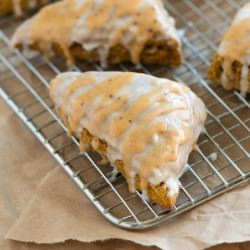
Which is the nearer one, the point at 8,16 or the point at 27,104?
the point at 27,104

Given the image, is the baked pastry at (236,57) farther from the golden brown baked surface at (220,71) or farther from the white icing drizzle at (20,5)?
the white icing drizzle at (20,5)

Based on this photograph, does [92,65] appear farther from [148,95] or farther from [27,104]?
[148,95]

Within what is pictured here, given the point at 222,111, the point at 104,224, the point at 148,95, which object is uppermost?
the point at 148,95

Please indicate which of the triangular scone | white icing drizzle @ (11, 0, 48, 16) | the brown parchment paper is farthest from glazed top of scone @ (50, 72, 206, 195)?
white icing drizzle @ (11, 0, 48, 16)

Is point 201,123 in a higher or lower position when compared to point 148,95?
lower

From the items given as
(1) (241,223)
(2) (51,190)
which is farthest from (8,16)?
(1) (241,223)

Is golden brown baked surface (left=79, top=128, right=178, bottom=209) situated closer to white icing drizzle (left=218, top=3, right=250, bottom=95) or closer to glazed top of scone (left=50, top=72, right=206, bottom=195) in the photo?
glazed top of scone (left=50, top=72, right=206, bottom=195)

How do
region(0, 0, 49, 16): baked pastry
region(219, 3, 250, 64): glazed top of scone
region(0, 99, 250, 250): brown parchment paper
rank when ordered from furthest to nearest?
1. region(0, 0, 49, 16): baked pastry
2. region(219, 3, 250, 64): glazed top of scone
3. region(0, 99, 250, 250): brown parchment paper
